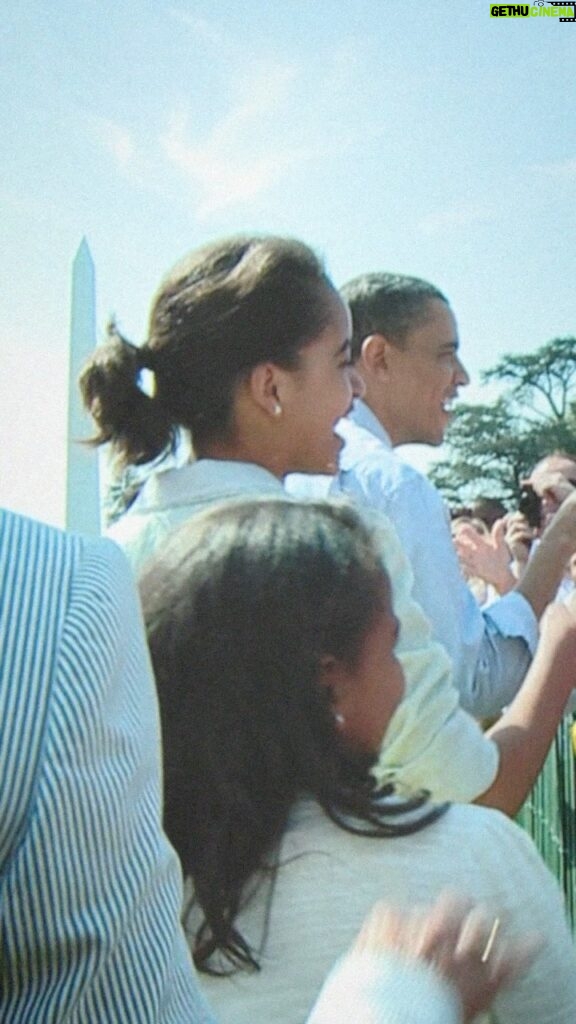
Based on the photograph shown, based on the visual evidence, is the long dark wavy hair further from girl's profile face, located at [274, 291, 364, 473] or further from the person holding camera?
the person holding camera

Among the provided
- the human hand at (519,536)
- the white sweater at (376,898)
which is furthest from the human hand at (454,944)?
the human hand at (519,536)

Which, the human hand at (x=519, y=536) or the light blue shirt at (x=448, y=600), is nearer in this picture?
the light blue shirt at (x=448, y=600)

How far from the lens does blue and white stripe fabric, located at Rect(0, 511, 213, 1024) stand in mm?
729

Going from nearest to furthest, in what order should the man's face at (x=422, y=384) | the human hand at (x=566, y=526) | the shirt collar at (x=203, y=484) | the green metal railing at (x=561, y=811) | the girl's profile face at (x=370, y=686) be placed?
1. the girl's profile face at (x=370, y=686)
2. the shirt collar at (x=203, y=484)
3. the human hand at (x=566, y=526)
4. the man's face at (x=422, y=384)
5. the green metal railing at (x=561, y=811)

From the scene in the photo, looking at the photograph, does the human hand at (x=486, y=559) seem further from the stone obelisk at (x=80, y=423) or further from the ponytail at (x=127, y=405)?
the stone obelisk at (x=80, y=423)

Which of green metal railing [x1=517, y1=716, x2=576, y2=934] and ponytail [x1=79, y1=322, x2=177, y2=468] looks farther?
green metal railing [x1=517, y1=716, x2=576, y2=934]

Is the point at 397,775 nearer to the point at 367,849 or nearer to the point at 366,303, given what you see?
the point at 367,849

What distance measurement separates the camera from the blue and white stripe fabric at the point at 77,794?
2.39 ft

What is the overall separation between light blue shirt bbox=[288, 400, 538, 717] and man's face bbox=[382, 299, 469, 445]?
0.40m

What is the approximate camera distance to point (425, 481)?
238 centimetres

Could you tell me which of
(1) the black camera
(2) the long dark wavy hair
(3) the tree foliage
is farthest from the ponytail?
(3) the tree foliage

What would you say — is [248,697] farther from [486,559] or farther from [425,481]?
[486,559]

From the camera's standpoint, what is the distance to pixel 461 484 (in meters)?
57.5

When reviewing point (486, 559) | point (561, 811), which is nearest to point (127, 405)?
point (486, 559)
